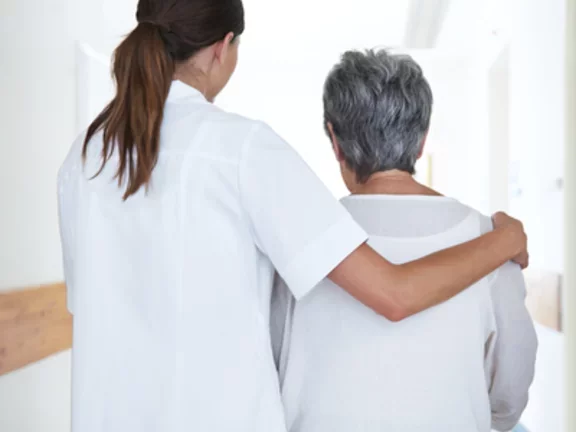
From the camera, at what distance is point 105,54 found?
3723 mm

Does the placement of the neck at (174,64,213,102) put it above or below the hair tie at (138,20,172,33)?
below

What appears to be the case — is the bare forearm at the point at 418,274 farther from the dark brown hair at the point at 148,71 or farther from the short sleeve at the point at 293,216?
the dark brown hair at the point at 148,71

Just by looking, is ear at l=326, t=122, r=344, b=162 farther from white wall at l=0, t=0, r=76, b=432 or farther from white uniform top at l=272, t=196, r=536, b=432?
white wall at l=0, t=0, r=76, b=432

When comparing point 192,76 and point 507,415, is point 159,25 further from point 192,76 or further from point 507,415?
point 507,415

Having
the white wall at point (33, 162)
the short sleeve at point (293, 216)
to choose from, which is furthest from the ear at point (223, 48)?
the white wall at point (33, 162)

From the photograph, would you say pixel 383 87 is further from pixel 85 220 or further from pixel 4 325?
pixel 4 325

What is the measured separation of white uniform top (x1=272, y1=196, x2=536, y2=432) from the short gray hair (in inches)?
3.3

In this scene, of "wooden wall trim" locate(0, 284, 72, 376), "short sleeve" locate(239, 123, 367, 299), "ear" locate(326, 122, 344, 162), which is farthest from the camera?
"wooden wall trim" locate(0, 284, 72, 376)

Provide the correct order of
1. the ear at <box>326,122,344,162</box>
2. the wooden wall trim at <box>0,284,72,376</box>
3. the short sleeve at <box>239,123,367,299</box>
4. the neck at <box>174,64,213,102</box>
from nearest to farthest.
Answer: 1. the short sleeve at <box>239,123,367,299</box>
2. the neck at <box>174,64,213,102</box>
3. the ear at <box>326,122,344,162</box>
4. the wooden wall trim at <box>0,284,72,376</box>

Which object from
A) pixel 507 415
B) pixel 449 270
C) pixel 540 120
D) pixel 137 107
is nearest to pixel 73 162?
pixel 137 107

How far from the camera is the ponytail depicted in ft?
3.63

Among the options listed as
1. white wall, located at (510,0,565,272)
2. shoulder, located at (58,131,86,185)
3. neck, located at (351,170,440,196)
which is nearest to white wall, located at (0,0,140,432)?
shoulder, located at (58,131,86,185)

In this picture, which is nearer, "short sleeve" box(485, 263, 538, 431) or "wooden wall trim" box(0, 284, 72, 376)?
"short sleeve" box(485, 263, 538, 431)

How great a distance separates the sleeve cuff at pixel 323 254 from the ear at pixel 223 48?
1.12ft
